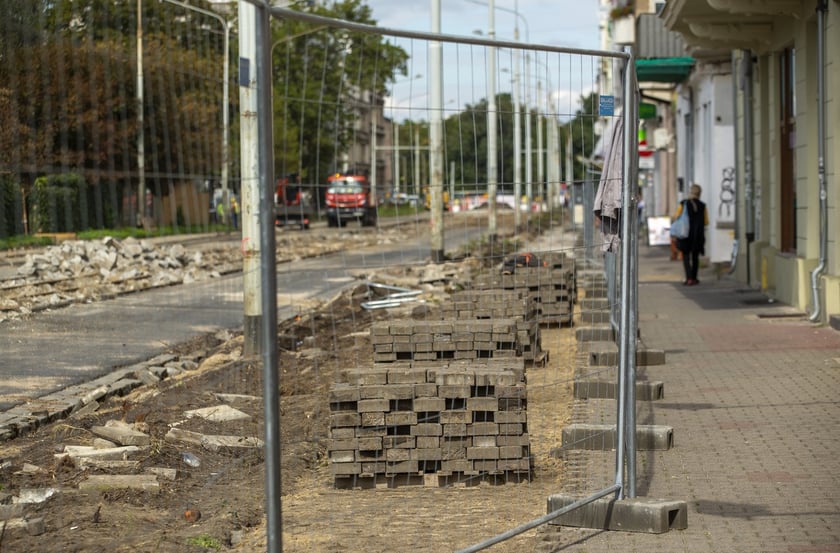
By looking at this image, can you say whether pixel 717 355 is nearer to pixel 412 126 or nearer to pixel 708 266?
pixel 412 126

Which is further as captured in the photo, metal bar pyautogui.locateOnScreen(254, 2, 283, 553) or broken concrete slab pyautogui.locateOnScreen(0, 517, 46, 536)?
broken concrete slab pyautogui.locateOnScreen(0, 517, 46, 536)

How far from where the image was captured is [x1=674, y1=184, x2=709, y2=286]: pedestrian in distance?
2259 centimetres

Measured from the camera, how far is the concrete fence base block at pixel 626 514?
20.3 ft

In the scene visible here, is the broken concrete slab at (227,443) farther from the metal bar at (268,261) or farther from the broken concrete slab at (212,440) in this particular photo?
the metal bar at (268,261)

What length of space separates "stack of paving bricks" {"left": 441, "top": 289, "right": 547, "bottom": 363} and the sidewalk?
1.05 m

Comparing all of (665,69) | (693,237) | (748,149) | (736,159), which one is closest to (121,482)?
(748,149)

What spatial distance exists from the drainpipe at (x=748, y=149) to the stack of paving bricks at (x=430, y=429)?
1517 cm

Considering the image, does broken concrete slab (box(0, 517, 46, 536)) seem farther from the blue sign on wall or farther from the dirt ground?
the blue sign on wall

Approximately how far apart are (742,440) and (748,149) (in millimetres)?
14128

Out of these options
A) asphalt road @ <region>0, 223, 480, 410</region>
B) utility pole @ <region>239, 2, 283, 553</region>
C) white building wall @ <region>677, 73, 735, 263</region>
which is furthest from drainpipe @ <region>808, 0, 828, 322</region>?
utility pole @ <region>239, 2, 283, 553</region>

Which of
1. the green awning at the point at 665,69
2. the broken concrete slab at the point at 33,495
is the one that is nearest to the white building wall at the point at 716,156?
the green awning at the point at 665,69

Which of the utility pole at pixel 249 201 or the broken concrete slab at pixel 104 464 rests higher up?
the utility pole at pixel 249 201

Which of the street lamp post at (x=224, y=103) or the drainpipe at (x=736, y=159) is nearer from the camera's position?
the street lamp post at (x=224, y=103)

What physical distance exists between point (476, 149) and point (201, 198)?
204 cm
